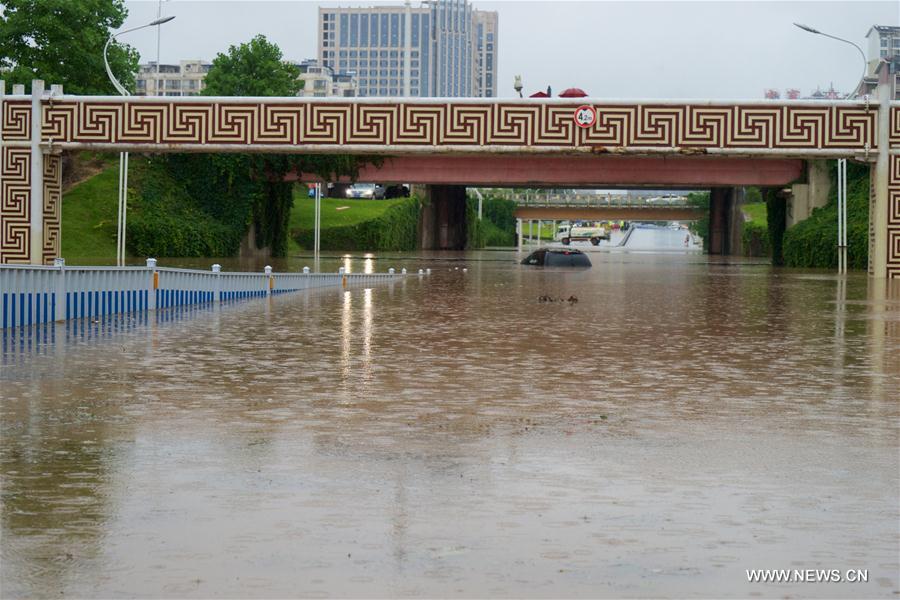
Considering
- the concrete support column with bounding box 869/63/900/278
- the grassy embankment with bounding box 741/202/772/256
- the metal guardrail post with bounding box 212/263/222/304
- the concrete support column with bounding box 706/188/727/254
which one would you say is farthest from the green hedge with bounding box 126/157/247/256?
the concrete support column with bounding box 706/188/727/254

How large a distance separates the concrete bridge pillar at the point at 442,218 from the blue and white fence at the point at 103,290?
71.0m

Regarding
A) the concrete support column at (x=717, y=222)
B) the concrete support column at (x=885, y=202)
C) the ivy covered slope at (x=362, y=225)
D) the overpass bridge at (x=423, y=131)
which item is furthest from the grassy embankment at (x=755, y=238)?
the overpass bridge at (x=423, y=131)

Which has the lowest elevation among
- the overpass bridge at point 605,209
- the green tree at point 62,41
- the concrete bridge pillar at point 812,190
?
the concrete bridge pillar at point 812,190

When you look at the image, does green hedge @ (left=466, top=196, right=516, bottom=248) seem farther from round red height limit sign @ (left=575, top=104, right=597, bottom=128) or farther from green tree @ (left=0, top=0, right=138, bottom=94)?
round red height limit sign @ (left=575, top=104, right=597, bottom=128)

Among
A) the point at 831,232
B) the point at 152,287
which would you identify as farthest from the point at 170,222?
the point at 152,287

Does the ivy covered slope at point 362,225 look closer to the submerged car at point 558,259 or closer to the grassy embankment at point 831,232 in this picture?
the submerged car at point 558,259

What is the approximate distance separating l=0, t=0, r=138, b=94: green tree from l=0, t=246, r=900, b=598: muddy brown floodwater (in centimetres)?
4674

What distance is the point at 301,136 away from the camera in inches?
1654

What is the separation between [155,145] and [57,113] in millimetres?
3145

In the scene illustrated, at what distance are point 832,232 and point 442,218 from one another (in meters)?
47.0

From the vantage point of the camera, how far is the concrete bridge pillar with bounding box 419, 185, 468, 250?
9756cm

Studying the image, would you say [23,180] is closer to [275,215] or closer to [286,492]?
[275,215]

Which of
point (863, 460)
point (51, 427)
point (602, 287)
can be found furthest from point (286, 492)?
point (602, 287)

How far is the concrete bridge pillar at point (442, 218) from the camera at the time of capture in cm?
9756
